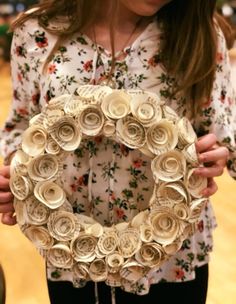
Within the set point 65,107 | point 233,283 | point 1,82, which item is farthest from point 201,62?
point 1,82

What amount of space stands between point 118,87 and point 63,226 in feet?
0.97

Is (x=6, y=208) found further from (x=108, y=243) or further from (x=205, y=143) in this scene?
(x=205, y=143)

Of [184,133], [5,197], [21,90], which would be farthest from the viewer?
[21,90]

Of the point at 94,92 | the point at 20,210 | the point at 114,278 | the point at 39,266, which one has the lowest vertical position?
the point at 39,266

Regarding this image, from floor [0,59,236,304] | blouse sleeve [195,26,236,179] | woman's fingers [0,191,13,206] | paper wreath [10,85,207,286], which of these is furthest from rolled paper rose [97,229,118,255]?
floor [0,59,236,304]

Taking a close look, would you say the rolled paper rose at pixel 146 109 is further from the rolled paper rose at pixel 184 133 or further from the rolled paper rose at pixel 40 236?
the rolled paper rose at pixel 40 236

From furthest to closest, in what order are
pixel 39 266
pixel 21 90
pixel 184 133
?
pixel 39 266 → pixel 21 90 → pixel 184 133

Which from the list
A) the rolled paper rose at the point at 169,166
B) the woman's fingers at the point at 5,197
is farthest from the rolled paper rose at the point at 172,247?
the woman's fingers at the point at 5,197

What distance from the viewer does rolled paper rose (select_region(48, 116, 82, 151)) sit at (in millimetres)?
1017

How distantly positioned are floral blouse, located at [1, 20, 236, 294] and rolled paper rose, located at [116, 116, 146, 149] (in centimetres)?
11

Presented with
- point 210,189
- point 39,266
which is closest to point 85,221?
point 210,189

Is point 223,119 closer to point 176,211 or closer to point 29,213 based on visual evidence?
point 176,211

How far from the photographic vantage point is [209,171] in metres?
1.06

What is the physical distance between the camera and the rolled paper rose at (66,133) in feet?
3.34
